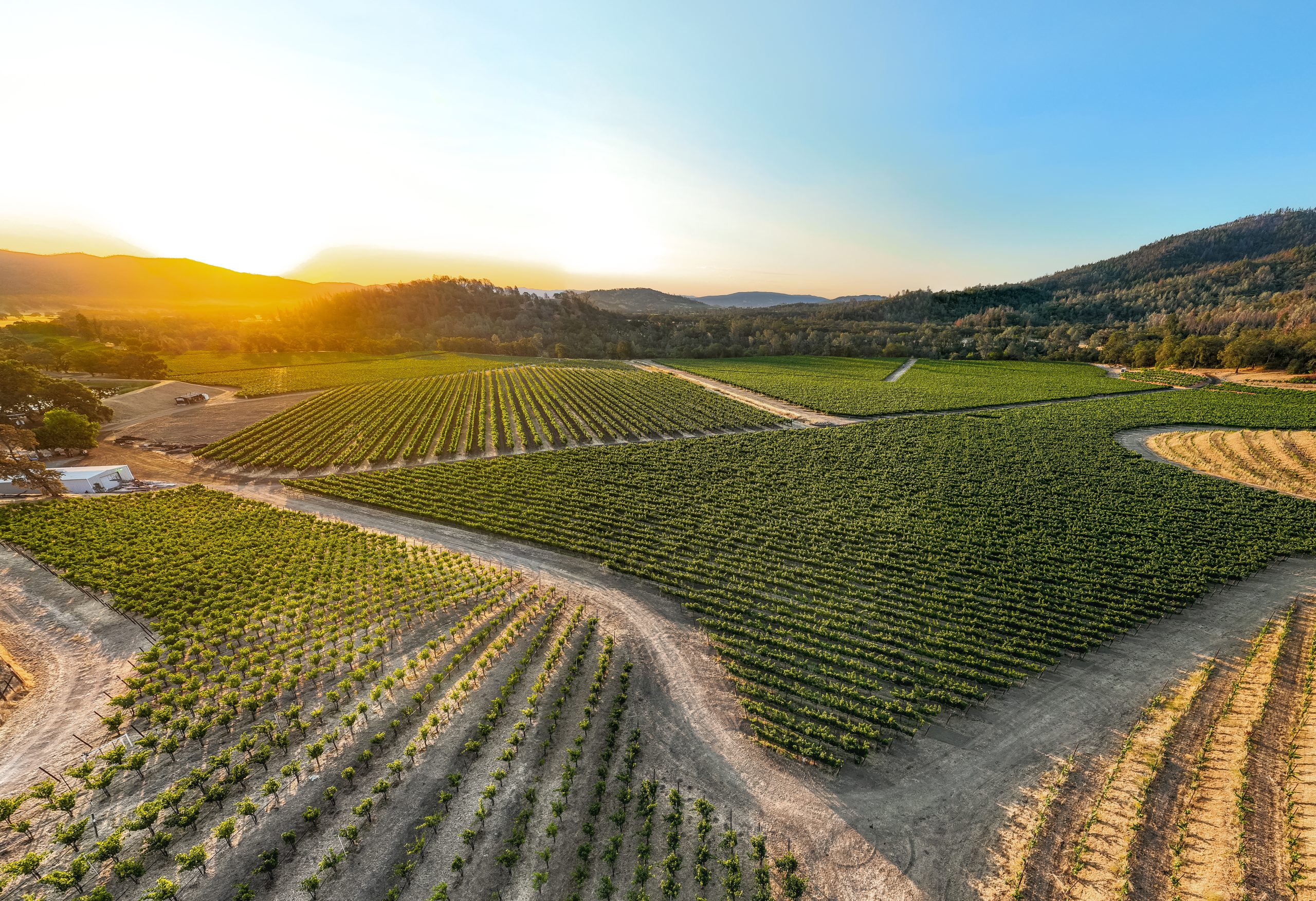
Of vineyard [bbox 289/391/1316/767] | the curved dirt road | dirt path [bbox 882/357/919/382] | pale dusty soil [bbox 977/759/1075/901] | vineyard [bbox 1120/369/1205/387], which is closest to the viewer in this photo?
pale dusty soil [bbox 977/759/1075/901]

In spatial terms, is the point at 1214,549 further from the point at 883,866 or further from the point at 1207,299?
the point at 1207,299

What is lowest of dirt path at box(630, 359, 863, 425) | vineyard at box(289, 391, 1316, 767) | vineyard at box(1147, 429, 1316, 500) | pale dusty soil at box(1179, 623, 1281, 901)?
pale dusty soil at box(1179, 623, 1281, 901)

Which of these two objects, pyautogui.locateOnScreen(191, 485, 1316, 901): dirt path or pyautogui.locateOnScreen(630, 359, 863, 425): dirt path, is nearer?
pyautogui.locateOnScreen(191, 485, 1316, 901): dirt path

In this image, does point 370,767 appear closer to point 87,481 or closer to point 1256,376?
point 87,481

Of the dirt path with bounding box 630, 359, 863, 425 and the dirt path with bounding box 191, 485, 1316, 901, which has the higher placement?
the dirt path with bounding box 630, 359, 863, 425

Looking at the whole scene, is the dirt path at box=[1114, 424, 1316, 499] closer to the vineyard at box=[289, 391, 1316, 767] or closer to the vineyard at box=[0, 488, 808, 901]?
the vineyard at box=[289, 391, 1316, 767]

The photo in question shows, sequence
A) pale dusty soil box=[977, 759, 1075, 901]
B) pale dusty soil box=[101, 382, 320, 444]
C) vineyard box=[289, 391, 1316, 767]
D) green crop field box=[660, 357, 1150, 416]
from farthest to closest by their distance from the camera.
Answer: green crop field box=[660, 357, 1150, 416], pale dusty soil box=[101, 382, 320, 444], vineyard box=[289, 391, 1316, 767], pale dusty soil box=[977, 759, 1075, 901]

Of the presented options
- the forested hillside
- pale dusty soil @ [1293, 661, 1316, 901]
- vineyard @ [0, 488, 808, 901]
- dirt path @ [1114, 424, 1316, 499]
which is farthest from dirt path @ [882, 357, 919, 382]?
vineyard @ [0, 488, 808, 901]
